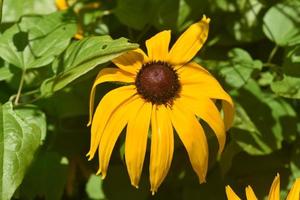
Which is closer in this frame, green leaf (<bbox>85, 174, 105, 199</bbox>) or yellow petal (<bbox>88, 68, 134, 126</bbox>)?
yellow petal (<bbox>88, 68, 134, 126</bbox>)

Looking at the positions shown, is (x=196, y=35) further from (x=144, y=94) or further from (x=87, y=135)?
(x=87, y=135)

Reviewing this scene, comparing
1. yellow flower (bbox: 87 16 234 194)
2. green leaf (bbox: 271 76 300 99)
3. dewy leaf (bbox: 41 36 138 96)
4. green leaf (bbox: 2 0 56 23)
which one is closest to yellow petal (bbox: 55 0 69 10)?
green leaf (bbox: 2 0 56 23)

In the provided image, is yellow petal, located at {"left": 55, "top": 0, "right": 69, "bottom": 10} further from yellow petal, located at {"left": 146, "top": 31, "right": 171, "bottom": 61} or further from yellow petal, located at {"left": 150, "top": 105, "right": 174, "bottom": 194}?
yellow petal, located at {"left": 150, "top": 105, "right": 174, "bottom": 194}

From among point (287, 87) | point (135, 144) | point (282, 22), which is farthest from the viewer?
point (282, 22)

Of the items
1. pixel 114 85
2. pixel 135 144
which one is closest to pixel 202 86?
pixel 135 144

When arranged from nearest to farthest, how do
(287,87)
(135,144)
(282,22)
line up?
(135,144)
(287,87)
(282,22)

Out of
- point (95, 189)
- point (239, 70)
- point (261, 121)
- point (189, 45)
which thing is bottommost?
point (95, 189)

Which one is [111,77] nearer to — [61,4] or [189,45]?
[189,45]
